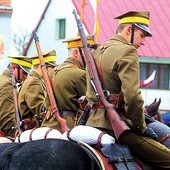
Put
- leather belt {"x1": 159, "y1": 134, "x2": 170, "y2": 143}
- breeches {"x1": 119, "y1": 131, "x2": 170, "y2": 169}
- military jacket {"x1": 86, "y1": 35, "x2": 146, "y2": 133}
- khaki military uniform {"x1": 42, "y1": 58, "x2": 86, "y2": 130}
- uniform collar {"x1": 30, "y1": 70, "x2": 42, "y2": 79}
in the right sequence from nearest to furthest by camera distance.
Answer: military jacket {"x1": 86, "y1": 35, "x2": 146, "y2": 133} < breeches {"x1": 119, "y1": 131, "x2": 170, "y2": 169} < leather belt {"x1": 159, "y1": 134, "x2": 170, "y2": 143} < khaki military uniform {"x1": 42, "y1": 58, "x2": 86, "y2": 130} < uniform collar {"x1": 30, "y1": 70, "x2": 42, "y2": 79}

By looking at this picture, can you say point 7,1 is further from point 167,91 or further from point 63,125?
point 63,125

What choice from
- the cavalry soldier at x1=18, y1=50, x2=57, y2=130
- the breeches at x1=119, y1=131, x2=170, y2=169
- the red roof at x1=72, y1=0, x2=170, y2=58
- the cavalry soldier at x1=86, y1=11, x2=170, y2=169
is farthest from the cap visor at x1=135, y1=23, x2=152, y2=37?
the red roof at x1=72, y1=0, x2=170, y2=58

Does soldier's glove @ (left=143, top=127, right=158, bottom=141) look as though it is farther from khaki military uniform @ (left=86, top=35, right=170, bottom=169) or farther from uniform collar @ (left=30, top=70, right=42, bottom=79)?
uniform collar @ (left=30, top=70, right=42, bottom=79)

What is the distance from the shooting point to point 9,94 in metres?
11.9

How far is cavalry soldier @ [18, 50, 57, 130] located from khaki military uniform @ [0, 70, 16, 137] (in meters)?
0.57

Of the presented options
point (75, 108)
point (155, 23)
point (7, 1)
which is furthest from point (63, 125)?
point (155, 23)

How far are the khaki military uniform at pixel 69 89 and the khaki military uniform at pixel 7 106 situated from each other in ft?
8.29

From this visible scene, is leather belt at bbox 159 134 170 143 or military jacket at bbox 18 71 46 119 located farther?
military jacket at bbox 18 71 46 119

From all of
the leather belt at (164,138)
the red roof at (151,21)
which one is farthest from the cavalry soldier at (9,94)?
the red roof at (151,21)

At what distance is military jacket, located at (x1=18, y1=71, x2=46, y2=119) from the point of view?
11.0 metres

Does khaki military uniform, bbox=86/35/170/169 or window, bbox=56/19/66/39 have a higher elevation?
khaki military uniform, bbox=86/35/170/169

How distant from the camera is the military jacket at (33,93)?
36.2 ft

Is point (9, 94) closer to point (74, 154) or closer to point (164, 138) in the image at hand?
point (164, 138)

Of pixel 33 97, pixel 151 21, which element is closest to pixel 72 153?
pixel 33 97
